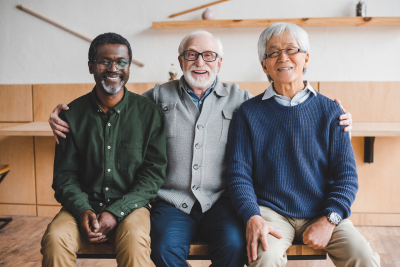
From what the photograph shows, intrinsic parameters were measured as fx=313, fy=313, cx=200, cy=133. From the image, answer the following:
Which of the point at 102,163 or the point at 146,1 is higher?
the point at 146,1

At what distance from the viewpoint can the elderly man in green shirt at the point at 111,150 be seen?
5.08 ft

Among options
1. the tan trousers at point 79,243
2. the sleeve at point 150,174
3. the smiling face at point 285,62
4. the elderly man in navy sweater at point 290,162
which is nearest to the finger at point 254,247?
the elderly man in navy sweater at point 290,162

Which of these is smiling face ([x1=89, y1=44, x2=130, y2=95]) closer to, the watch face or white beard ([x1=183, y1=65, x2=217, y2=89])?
white beard ([x1=183, y1=65, x2=217, y2=89])

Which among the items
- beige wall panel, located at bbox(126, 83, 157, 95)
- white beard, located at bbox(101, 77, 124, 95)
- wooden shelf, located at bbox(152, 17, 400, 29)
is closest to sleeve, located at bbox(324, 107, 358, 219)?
white beard, located at bbox(101, 77, 124, 95)

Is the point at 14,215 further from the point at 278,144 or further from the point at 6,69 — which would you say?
the point at 278,144

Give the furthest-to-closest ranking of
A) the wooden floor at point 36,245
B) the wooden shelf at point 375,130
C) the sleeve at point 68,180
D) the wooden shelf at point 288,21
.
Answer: the wooden shelf at point 288,21 → the wooden shelf at point 375,130 → the wooden floor at point 36,245 → the sleeve at point 68,180

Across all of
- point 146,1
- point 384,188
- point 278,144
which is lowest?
point 384,188

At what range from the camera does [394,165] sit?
298 cm

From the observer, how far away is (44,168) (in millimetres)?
3281

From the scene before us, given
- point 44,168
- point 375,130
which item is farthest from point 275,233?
point 44,168

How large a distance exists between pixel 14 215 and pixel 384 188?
378 cm

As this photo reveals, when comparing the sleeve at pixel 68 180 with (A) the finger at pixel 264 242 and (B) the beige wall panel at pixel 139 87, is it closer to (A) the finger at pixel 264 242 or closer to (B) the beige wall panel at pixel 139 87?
(A) the finger at pixel 264 242

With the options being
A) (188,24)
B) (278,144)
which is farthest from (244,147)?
(188,24)

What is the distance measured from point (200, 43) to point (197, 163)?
707mm
